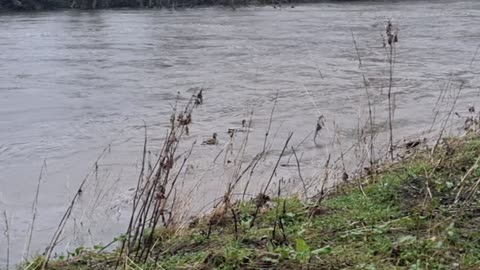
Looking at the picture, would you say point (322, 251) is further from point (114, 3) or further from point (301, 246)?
point (114, 3)

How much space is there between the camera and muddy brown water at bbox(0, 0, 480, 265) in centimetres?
650

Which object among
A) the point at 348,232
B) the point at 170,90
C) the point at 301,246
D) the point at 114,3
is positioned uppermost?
the point at 301,246

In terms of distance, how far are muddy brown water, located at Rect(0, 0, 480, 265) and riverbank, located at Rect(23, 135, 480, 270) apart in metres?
1.05

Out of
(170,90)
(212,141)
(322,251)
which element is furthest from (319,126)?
(322,251)

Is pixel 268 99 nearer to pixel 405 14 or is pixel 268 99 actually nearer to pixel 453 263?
pixel 453 263

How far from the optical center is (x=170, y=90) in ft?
37.4

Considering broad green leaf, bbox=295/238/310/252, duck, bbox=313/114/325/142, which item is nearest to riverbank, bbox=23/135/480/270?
broad green leaf, bbox=295/238/310/252

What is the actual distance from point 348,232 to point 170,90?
762cm

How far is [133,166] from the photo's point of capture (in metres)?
7.21

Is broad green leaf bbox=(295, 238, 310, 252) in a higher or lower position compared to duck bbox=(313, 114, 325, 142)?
higher

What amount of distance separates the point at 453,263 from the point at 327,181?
8.60 ft

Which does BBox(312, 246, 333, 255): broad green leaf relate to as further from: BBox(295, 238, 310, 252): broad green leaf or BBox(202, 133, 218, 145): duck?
BBox(202, 133, 218, 145): duck

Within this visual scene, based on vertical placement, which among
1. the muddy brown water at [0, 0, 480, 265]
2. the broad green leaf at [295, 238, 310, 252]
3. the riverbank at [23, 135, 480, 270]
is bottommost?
the muddy brown water at [0, 0, 480, 265]

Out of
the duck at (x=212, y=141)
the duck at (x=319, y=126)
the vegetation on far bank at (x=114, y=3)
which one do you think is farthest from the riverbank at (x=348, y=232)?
the vegetation on far bank at (x=114, y=3)
